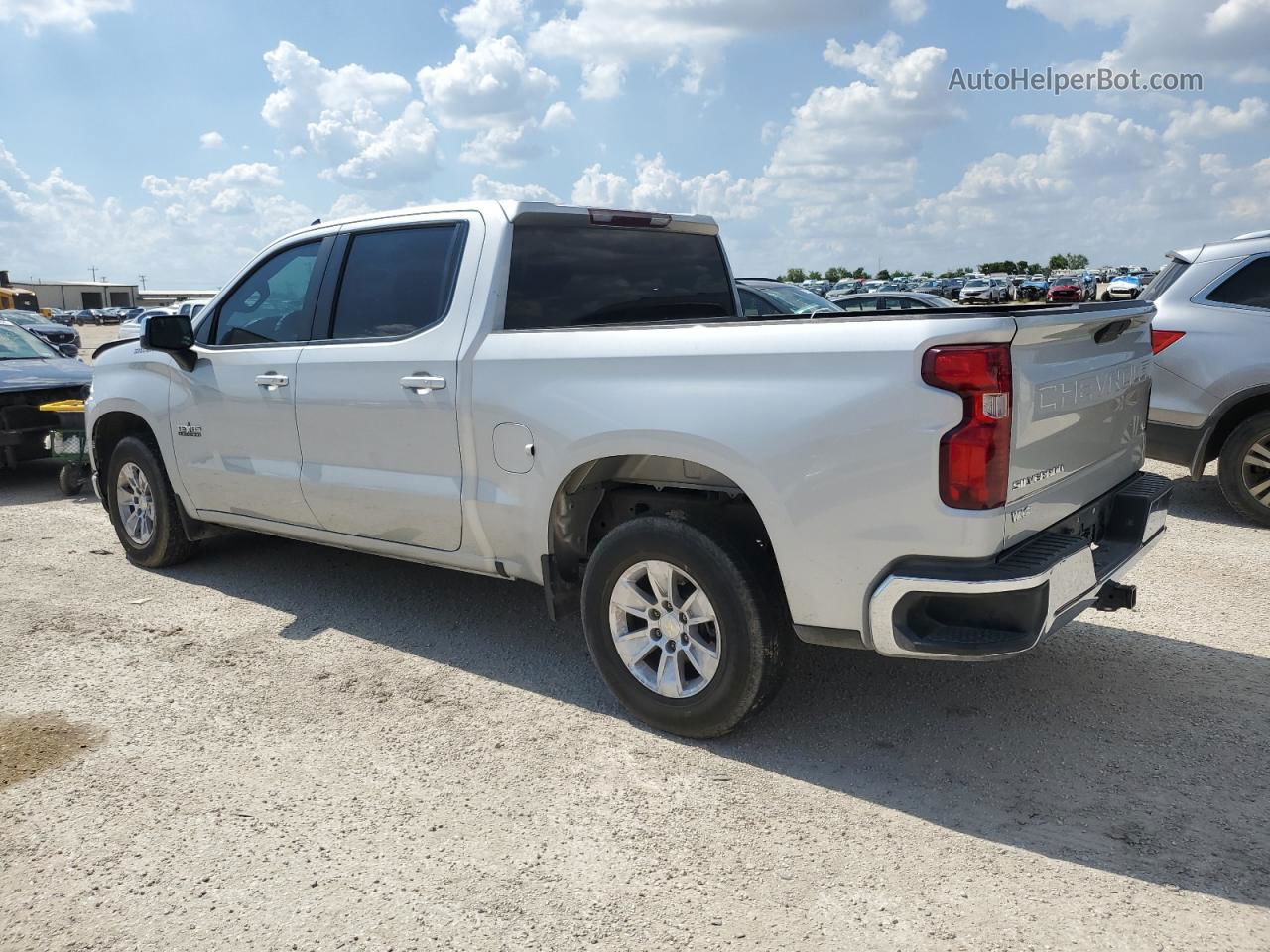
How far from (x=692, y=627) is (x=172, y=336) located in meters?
3.32

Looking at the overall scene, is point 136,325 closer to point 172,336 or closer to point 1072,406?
point 172,336

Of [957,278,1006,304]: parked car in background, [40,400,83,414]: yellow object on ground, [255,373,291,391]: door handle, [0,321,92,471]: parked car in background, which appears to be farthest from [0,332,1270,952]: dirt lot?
[957,278,1006,304]: parked car in background

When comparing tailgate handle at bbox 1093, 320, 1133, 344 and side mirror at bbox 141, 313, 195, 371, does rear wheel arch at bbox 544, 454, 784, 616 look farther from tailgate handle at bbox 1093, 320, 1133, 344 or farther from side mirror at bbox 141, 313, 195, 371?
side mirror at bbox 141, 313, 195, 371

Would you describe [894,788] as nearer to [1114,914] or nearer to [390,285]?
[1114,914]

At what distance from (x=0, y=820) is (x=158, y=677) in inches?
47.8

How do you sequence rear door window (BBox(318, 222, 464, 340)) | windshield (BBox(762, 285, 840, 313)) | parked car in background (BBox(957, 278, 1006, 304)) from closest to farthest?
rear door window (BBox(318, 222, 464, 340)) → windshield (BBox(762, 285, 840, 313)) → parked car in background (BBox(957, 278, 1006, 304))

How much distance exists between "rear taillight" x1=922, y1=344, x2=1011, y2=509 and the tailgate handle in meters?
0.76

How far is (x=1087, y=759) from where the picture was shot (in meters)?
3.55

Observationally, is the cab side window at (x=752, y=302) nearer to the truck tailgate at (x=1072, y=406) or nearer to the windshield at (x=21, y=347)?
the truck tailgate at (x=1072, y=406)

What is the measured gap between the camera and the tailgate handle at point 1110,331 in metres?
3.53

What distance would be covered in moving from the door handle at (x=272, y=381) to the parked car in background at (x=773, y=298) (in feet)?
21.5

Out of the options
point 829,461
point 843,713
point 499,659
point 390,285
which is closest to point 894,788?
point 843,713

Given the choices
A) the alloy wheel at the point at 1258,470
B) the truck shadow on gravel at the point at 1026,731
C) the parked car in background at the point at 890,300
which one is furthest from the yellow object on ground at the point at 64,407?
the parked car in background at the point at 890,300

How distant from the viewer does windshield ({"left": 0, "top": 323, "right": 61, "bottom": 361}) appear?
33.8 feet
